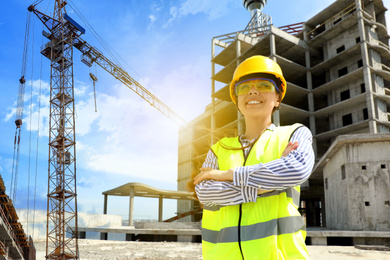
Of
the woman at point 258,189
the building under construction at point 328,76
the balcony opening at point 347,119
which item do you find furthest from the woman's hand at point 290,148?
the balcony opening at point 347,119

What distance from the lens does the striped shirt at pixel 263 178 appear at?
1785 millimetres

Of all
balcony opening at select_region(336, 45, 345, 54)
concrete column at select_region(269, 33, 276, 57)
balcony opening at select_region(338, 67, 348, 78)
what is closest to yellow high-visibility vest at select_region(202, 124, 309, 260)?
concrete column at select_region(269, 33, 276, 57)

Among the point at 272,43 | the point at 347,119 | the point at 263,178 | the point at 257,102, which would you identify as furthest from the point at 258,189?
the point at 347,119

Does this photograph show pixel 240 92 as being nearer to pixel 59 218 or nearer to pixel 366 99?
pixel 59 218

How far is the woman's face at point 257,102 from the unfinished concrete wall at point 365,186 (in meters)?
16.3

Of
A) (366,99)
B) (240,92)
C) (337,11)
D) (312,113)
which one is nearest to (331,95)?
(312,113)

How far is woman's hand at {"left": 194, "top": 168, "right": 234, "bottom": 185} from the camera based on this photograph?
6.16ft

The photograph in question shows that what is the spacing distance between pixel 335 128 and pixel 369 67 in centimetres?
709

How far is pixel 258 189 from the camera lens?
1.84 meters

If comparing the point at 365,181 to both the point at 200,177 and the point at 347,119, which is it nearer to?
the point at 200,177

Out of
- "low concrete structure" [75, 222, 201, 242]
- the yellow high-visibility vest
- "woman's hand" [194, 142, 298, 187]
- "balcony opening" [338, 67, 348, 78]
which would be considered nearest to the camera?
the yellow high-visibility vest

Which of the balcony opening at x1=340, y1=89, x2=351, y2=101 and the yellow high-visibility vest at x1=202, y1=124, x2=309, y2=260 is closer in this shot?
the yellow high-visibility vest at x1=202, y1=124, x2=309, y2=260

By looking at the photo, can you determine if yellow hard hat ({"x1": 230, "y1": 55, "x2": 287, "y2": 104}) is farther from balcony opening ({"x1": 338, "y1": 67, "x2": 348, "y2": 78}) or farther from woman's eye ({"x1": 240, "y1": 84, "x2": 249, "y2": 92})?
balcony opening ({"x1": 338, "y1": 67, "x2": 348, "y2": 78})

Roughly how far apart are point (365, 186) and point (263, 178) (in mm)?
16888
